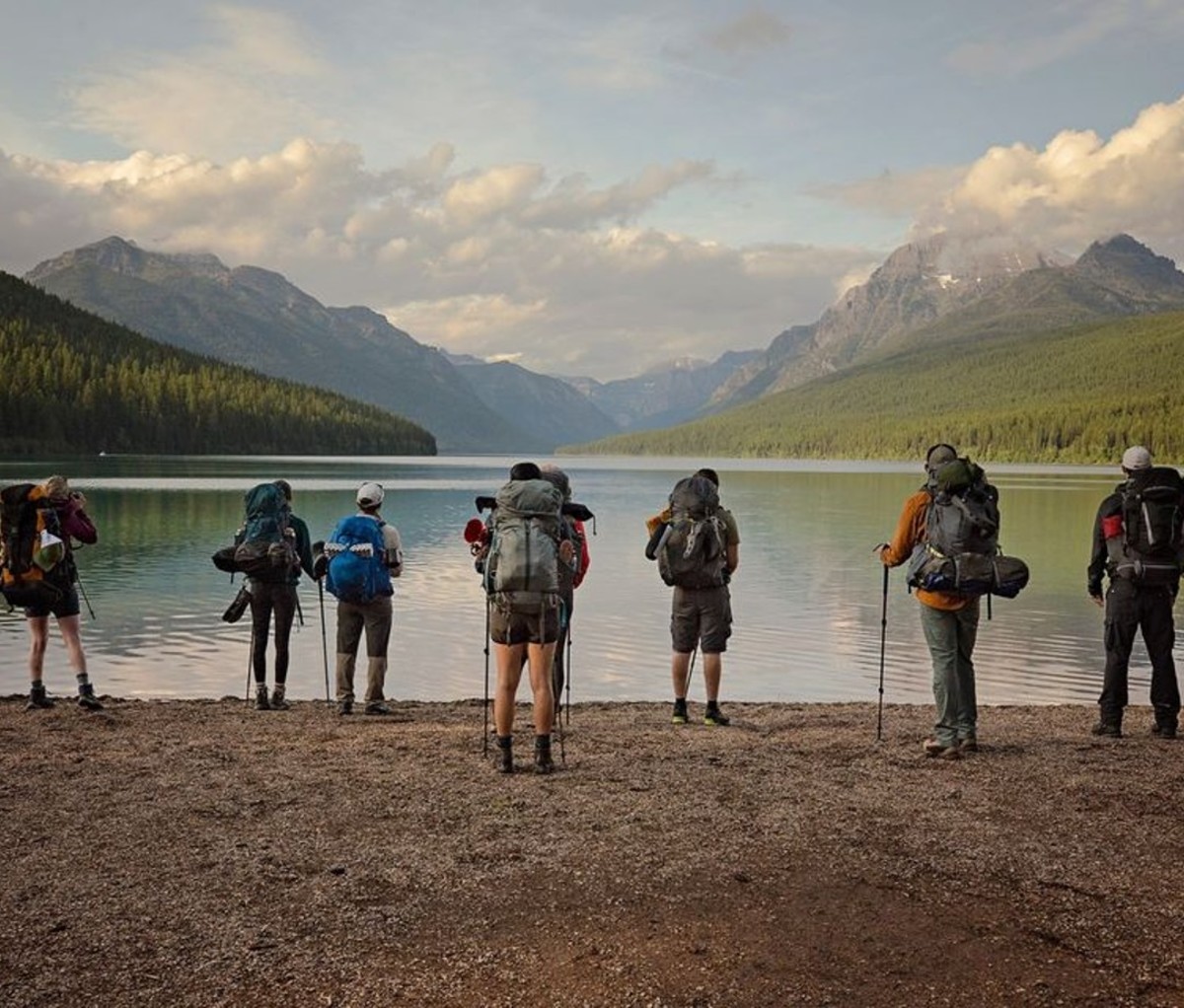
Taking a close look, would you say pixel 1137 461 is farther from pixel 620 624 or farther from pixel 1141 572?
pixel 620 624

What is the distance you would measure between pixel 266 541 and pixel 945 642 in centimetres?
797

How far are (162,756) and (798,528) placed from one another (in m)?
48.5

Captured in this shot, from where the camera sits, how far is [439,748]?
11.4 meters

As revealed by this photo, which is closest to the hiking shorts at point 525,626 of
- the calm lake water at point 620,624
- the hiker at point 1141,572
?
the hiker at point 1141,572

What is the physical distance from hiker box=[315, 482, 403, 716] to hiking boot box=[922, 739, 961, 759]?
6.10m

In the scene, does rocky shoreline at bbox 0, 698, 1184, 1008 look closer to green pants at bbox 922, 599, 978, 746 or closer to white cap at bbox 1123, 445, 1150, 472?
green pants at bbox 922, 599, 978, 746

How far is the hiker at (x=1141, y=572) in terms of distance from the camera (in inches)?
470

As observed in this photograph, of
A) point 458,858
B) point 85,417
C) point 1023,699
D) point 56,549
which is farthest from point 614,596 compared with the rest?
point 85,417

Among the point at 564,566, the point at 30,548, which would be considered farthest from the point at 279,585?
the point at 564,566

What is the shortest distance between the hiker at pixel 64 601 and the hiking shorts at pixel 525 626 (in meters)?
5.53

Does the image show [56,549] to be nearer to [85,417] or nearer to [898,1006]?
[898,1006]

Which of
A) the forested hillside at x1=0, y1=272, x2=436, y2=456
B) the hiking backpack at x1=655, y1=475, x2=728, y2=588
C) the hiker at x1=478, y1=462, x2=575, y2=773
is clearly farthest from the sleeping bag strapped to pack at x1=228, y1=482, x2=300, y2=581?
the forested hillside at x1=0, y1=272, x2=436, y2=456

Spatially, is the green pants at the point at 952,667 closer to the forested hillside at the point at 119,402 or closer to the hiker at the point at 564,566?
the hiker at the point at 564,566

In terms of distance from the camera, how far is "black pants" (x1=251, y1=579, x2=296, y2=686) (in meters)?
14.0
